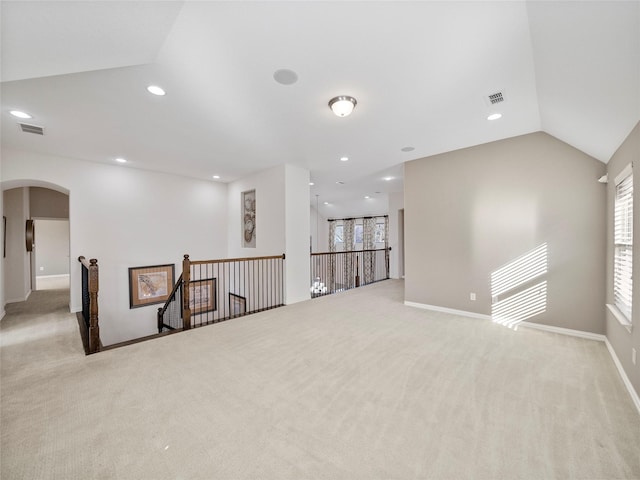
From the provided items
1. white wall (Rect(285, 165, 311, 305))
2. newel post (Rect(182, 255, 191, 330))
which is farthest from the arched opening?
white wall (Rect(285, 165, 311, 305))

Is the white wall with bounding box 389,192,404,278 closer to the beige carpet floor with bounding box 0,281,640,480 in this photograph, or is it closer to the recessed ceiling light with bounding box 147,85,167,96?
the beige carpet floor with bounding box 0,281,640,480

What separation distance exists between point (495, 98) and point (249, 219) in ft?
17.4

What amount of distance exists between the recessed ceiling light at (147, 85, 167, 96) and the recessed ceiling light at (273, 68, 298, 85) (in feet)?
4.19

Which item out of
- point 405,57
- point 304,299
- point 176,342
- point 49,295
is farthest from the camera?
point 49,295

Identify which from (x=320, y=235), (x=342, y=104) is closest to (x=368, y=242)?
(x=320, y=235)

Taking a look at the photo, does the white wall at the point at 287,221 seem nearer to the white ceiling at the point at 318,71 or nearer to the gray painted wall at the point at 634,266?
the white ceiling at the point at 318,71

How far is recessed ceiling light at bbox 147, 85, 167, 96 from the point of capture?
8.65ft

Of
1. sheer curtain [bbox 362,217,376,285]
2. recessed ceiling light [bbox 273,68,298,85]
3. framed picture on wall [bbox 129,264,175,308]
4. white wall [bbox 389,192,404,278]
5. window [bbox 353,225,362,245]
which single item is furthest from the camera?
window [bbox 353,225,362,245]

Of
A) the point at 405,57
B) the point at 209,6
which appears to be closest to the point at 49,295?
the point at 209,6

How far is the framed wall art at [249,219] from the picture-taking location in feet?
20.5

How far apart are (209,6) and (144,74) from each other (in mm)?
1166

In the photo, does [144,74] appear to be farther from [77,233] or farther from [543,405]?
[543,405]

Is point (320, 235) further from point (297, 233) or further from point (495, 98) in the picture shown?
point (495, 98)

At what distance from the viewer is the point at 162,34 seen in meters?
1.97
